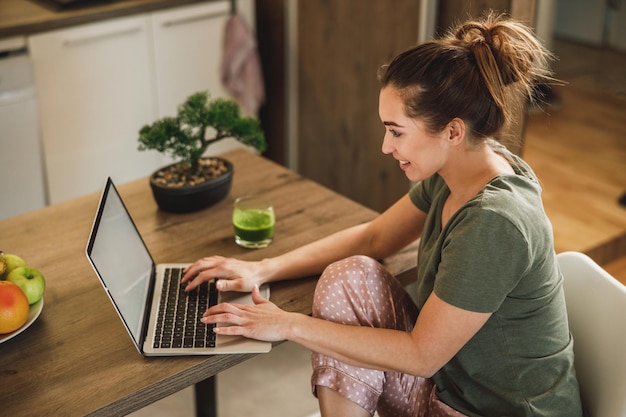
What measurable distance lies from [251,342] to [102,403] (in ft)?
0.95

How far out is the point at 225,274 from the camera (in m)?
1.69

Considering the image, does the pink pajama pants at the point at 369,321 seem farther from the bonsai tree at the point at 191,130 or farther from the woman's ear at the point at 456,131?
the bonsai tree at the point at 191,130

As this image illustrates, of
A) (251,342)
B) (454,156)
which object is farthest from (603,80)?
(251,342)

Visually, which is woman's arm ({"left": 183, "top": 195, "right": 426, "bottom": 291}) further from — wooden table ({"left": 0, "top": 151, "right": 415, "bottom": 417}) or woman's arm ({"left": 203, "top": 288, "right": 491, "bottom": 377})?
woman's arm ({"left": 203, "top": 288, "right": 491, "bottom": 377})

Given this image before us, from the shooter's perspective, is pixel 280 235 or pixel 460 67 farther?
pixel 280 235

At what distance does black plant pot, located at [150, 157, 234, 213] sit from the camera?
1954mm

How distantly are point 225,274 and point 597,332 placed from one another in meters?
0.75

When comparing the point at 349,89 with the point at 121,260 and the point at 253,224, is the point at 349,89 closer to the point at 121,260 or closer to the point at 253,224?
the point at 253,224

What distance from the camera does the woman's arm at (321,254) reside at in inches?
66.5

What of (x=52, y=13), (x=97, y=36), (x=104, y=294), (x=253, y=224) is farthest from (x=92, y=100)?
(x=104, y=294)

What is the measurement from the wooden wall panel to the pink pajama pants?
1417 mm

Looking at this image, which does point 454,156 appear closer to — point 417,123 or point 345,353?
point 417,123

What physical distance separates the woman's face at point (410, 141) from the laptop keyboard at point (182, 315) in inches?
18.8

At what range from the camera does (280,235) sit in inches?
75.0
